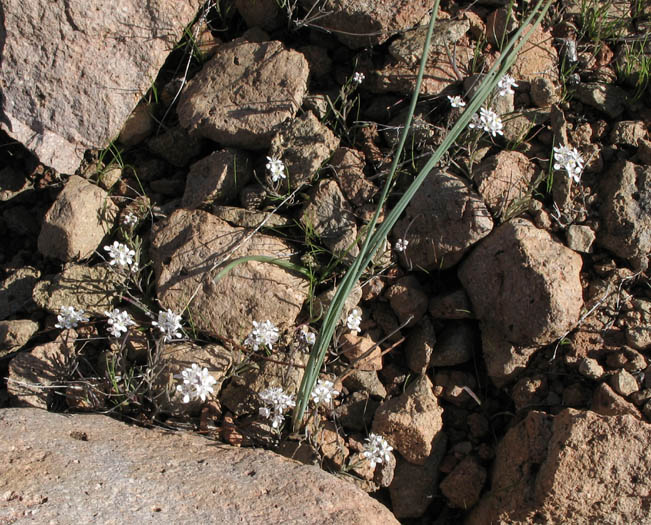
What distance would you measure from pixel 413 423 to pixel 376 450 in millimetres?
246

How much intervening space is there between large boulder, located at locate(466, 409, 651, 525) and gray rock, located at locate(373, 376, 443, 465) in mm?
482

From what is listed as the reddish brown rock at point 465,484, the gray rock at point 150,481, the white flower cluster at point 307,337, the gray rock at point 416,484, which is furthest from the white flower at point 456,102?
the gray rock at point 150,481

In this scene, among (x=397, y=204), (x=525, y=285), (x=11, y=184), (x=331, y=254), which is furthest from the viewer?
(x=11, y=184)

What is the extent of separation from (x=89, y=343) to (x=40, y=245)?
71cm

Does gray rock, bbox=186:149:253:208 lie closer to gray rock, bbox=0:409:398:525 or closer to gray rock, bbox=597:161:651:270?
gray rock, bbox=0:409:398:525

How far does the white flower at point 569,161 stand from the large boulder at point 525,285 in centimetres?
35

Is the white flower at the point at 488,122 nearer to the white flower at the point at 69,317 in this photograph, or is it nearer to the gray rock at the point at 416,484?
the gray rock at the point at 416,484

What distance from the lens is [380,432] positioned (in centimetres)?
319

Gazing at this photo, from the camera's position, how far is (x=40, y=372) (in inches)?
131

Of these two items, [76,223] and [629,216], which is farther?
[76,223]

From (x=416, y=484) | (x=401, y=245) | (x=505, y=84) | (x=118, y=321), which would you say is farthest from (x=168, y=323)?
(x=505, y=84)

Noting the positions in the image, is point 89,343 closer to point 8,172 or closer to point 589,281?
point 8,172

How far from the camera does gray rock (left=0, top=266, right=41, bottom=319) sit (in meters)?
3.63

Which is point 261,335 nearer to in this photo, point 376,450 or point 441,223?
point 376,450
